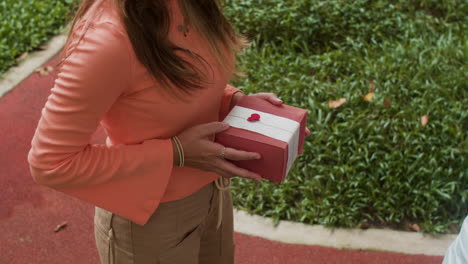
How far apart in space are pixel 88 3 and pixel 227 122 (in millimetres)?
544

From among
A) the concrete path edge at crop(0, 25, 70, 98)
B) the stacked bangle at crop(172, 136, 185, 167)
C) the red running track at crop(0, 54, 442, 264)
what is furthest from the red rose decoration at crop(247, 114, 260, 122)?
the concrete path edge at crop(0, 25, 70, 98)

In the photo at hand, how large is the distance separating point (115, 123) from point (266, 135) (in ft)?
1.48

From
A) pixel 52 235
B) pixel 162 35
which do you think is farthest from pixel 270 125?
pixel 52 235

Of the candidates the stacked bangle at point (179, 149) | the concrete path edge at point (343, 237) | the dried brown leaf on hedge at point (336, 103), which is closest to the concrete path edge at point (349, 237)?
the concrete path edge at point (343, 237)

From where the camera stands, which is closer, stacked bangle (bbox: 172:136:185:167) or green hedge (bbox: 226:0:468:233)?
stacked bangle (bbox: 172:136:185:167)

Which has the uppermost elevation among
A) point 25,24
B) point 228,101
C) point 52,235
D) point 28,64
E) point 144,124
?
point 144,124

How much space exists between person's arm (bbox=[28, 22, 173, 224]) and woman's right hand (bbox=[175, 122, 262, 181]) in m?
0.06

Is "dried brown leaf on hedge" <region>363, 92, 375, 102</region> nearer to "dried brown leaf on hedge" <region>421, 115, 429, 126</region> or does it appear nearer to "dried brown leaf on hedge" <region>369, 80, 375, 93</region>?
"dried brown leaf on hedge" <region>369, 80, 375, 93</region>

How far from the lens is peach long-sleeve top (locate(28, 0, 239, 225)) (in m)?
1.31

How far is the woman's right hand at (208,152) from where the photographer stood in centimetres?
156

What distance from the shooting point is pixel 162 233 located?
66.7 inches

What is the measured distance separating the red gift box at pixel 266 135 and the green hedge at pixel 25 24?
11.9 ft

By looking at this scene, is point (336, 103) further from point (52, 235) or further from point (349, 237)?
point (52, 235)

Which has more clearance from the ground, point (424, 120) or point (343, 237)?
point (424, 120)
